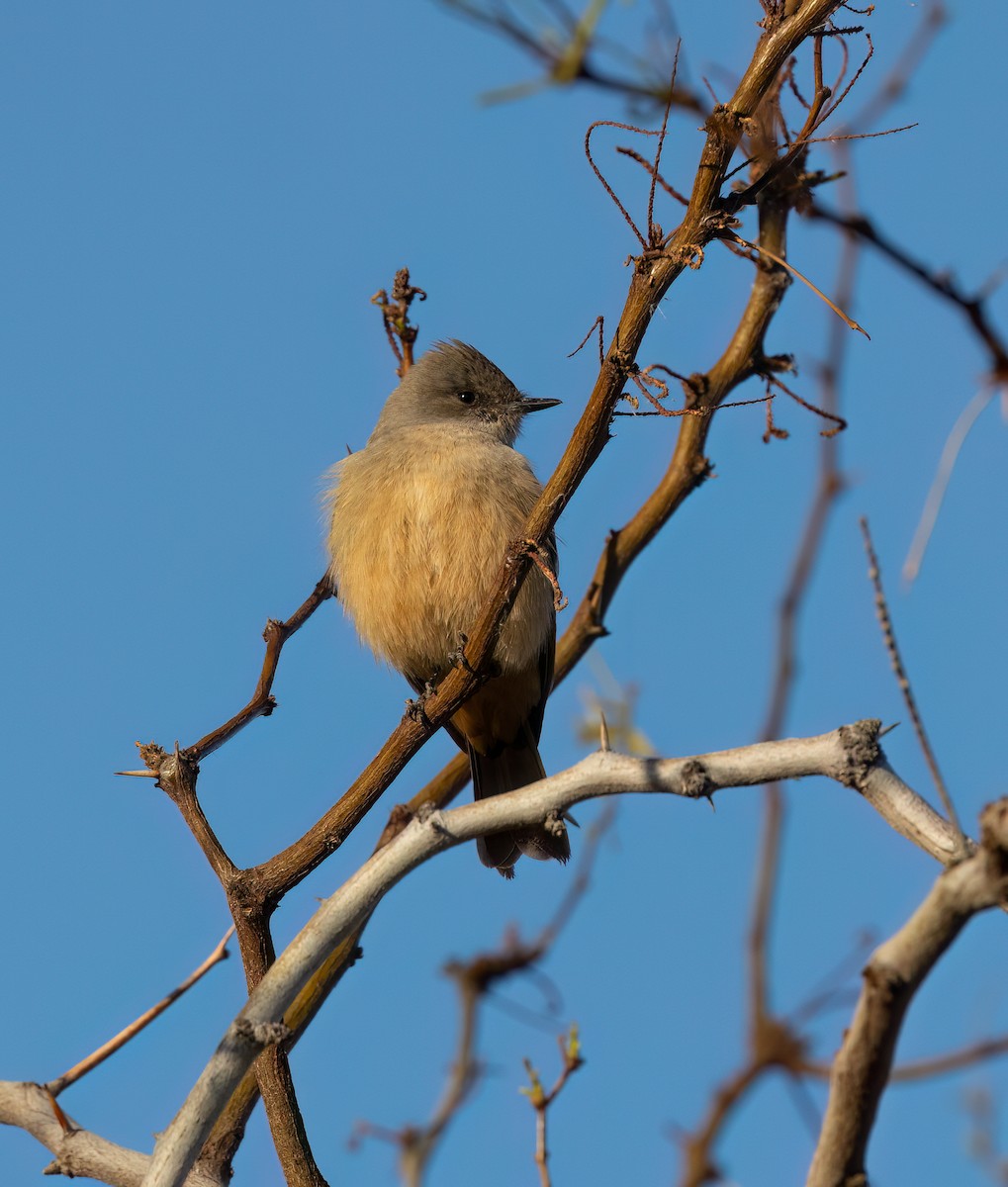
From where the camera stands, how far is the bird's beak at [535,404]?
274 inches

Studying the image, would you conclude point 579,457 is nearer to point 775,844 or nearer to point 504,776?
point 775,844

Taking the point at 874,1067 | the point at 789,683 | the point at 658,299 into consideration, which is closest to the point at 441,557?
the point at 789,683

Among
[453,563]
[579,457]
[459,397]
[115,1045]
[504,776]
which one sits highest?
[459,397]

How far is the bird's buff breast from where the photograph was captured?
5.75 metres

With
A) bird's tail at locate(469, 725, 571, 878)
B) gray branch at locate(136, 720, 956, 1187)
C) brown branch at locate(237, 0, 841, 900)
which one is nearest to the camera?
gray branch at locate(136, 720, 956, 1187)

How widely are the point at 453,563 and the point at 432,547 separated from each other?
11 centimetres

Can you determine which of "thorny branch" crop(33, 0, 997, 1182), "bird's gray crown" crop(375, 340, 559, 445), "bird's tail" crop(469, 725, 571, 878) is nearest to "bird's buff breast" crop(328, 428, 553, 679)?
"bird's gray crown" crop(375, 340, 559, 445)

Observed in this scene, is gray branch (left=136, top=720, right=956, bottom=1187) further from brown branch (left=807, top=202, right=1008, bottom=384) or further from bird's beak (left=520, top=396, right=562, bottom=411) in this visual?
bird's beak (left=520, top=396, right=562, bottom=411)

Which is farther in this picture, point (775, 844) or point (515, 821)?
point (775, 844)

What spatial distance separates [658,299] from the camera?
10.8 ft

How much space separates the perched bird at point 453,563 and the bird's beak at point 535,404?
145 mm

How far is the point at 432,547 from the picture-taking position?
18.9 ft

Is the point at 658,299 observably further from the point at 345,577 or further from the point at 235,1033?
the point at 345,577

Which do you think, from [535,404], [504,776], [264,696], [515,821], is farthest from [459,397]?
[515,821]
